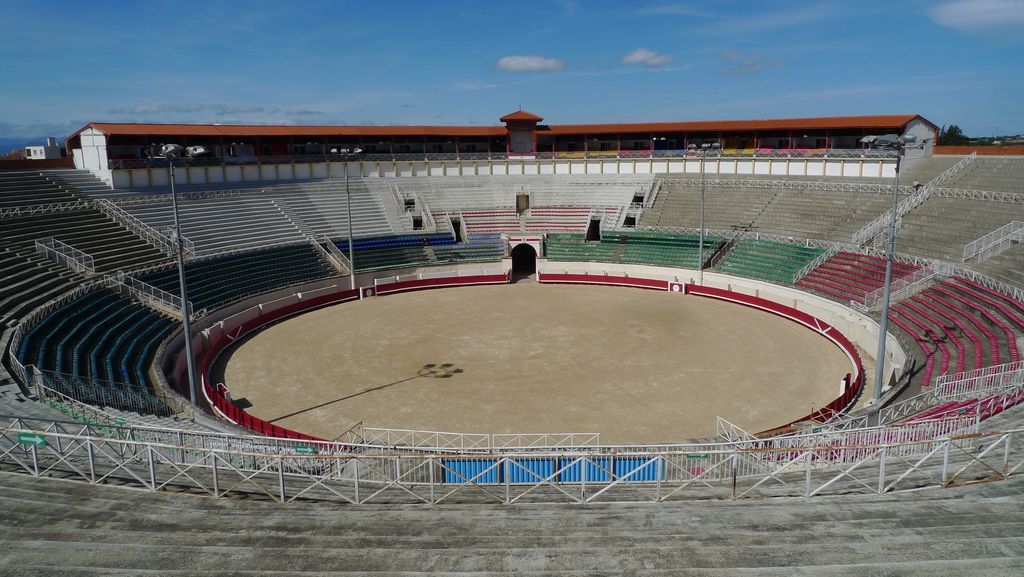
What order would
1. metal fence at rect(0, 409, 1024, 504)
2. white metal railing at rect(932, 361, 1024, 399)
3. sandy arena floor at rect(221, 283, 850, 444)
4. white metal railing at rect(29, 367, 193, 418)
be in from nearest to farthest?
metal fence at rect(0, 409, 1024, 504)
white metal railing at rect(932, 361, 1024, 399)
white metal railing at rect(29, 367, 193, 418)
sandy arena floor at rect(221, 283, 850, 444)

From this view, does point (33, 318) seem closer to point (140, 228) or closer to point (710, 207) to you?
point (140, 228)

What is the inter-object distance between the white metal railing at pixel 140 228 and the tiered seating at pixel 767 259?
35.0 m

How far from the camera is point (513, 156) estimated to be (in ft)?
208

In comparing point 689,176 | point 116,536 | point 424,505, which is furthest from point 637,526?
point 689,176

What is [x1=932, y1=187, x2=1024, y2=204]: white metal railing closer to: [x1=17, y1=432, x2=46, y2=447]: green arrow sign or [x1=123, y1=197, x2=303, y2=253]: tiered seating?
[x1=123, y1=197, x2=303, y2=253]: tiered seating

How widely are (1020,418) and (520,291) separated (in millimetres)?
31455

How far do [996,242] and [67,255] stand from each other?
46.8m

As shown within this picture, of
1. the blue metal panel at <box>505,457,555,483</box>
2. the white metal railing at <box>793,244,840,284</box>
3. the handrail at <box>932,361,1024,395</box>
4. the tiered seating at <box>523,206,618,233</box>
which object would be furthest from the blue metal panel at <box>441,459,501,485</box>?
the tiered seating at <box>523,206,618,233</box>

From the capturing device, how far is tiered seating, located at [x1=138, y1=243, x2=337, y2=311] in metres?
35.4

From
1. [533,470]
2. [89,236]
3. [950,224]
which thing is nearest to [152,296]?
[89,236]

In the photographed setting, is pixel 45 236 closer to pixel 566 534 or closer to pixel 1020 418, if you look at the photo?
pixel 566 534

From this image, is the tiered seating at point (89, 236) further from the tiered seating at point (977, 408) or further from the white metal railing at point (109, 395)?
the tiered seating at point (977, 408)

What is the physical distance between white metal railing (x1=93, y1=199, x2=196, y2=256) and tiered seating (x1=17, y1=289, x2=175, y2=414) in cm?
877

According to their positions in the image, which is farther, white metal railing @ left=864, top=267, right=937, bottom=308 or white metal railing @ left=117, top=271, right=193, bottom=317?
white metal railing @ left=864, top=267, right=937, bottom=308
